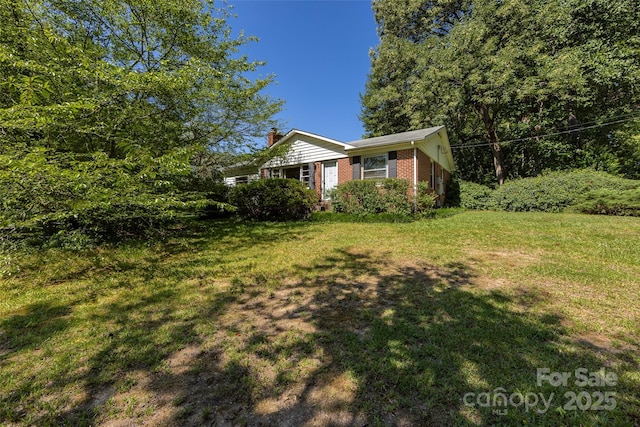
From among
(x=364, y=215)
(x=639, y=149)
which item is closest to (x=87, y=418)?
(x=364, y=215)

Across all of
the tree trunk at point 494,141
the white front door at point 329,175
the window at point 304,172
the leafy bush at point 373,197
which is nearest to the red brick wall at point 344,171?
the white front door at point 329,175

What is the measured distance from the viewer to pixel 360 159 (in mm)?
12844

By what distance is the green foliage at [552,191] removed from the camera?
11.6 meters

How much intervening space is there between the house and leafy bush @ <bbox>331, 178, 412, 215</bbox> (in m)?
0.83

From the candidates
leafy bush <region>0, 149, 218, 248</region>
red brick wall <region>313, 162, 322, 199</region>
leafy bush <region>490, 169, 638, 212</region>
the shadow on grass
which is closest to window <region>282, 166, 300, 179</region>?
red brick wall <region>313, 162, 322, 199</region>

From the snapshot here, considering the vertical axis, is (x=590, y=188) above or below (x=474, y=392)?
above

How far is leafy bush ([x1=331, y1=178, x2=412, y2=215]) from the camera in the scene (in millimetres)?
10094

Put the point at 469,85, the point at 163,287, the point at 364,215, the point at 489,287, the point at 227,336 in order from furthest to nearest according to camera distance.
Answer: the point at 469,85, the point at 364,215, the point at 163,287, the point at 489,287, the point at 227,336

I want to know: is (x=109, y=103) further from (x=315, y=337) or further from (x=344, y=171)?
(x=344, y=171)

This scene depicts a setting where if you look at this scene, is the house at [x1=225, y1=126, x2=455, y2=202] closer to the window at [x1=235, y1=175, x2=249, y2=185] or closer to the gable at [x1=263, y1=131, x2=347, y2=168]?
the gable at [x1=263, y1=131, x2=347, y2=168]

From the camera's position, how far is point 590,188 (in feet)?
39.0

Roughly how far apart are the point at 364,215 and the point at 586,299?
7325mm

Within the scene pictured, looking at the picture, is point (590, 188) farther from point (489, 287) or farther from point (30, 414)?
point (30, 414)

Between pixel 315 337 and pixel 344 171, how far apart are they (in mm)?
11303
